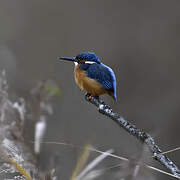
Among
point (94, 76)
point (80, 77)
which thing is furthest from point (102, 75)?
point (80, 77)

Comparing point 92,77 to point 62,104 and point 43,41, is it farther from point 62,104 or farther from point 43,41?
point 43,41

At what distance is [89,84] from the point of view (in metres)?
2.88

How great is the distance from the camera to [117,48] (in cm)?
550

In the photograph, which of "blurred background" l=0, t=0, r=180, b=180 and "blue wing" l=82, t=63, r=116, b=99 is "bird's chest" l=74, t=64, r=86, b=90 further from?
"blurred background" l=0, t=0, r=180, b=180

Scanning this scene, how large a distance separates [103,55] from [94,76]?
8.55ft

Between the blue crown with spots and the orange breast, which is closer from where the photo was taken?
the orange breast

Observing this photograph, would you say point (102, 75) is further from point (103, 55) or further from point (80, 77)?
point (103, 55)

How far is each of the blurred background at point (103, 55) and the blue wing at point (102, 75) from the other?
138 centimetres

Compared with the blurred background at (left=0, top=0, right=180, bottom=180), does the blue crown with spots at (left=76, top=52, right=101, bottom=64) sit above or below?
below

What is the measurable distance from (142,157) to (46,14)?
5440 millimetres

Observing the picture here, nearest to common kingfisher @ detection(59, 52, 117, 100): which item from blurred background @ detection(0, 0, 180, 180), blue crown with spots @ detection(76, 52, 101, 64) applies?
blue crown with spots @ detection(76, 52, 101, 64)

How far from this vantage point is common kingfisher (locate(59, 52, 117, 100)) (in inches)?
109

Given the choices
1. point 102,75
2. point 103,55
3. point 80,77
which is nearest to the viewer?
point 102,75

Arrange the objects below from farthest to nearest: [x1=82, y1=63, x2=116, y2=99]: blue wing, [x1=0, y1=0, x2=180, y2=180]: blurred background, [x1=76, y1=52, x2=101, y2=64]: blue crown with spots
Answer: [x1=0, y1=0, x2=180, y2=180]: blurred background
[x1=76, y1=52, x2=101, y2=64]: blue crown with spots
[x1=82, y1=63, x2=116, y2=99]: blue wing
